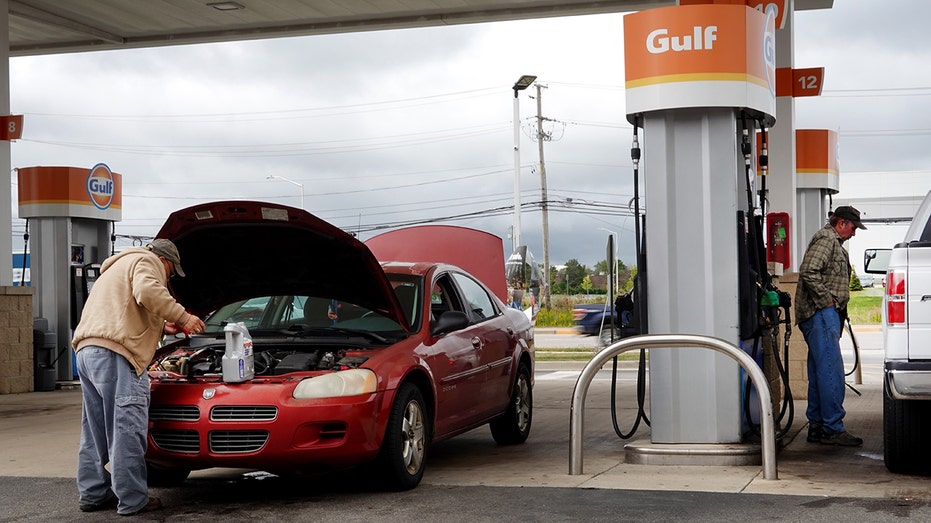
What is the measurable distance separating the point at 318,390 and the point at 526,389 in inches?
133

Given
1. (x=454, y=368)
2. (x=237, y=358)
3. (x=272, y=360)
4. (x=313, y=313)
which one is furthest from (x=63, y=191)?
(x=237, y=358)

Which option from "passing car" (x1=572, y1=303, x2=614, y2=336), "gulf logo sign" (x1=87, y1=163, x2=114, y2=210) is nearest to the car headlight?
"gulf logo sign" (x1=87, y1=163, x2=114, y2=210)

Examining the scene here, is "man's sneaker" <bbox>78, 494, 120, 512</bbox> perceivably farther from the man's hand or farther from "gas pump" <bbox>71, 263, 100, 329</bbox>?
"gas pump" <bbox>71, 263, 100, 329</bbox>

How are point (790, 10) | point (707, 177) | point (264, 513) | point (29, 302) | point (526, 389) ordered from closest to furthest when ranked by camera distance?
point (264, 513) → point (707, 177) → point (526, 389) → point (790, 10) → point (29, 302)

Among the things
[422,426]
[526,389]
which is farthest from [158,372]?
[526,389]

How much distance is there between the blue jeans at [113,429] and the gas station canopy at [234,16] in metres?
12.1

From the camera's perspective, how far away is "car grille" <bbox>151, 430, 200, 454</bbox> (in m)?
6.79

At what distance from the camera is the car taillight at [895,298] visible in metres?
6.73

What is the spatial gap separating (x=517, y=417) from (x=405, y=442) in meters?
2.57

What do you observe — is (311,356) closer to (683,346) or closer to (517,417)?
(683,346)

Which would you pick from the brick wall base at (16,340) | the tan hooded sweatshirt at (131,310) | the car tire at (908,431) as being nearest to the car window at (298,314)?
the tan hooded sweatshirt at (131,310)

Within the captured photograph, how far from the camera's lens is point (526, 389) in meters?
9.80

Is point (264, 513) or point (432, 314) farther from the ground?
point (432, 314)

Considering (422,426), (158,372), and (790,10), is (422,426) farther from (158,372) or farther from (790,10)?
(790,10)
